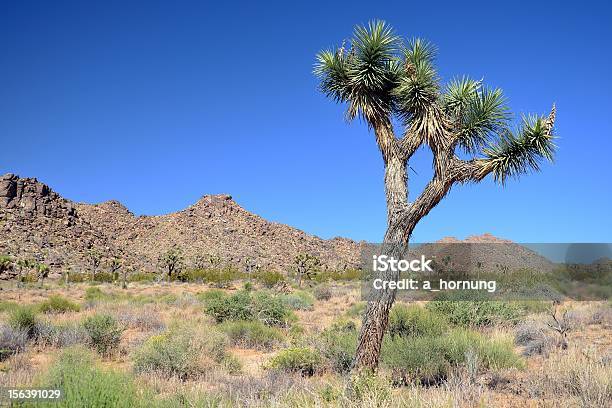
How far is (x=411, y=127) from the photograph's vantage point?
8.00 m

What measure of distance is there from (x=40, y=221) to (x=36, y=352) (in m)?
62.5

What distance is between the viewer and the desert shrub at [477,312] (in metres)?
14.6

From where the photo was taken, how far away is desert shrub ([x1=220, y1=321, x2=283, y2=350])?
13.0 meters

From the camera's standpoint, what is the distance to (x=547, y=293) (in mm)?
24594

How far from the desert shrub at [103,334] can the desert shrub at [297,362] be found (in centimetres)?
448

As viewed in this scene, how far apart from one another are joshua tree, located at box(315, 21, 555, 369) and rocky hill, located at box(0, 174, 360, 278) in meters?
55.1

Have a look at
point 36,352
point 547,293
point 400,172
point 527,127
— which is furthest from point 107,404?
point 547,293

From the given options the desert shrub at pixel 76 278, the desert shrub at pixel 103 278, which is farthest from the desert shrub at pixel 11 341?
the desert shrub at pixel 103 278

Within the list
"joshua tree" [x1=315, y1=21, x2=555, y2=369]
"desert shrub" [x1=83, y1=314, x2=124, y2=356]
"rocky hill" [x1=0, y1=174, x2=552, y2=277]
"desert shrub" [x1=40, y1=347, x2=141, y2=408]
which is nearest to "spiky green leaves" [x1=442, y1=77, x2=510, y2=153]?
"joshua tree" [x1=315, y1=21, x2=555, y2=369]

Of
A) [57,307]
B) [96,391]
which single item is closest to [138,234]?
[57,307]

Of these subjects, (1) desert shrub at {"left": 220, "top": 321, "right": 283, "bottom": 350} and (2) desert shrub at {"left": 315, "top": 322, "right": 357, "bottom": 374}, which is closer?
(2) desert shrub at {"left": 315, "top": 322, "right": 357, "bottom": 374}

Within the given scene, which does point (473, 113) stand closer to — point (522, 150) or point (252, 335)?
point (522, 150)

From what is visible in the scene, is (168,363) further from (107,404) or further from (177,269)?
(177,269)

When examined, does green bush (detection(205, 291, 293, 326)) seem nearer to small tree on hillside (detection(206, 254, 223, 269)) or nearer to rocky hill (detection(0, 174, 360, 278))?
rocky hill (detection(0, 174, 360, 278))
